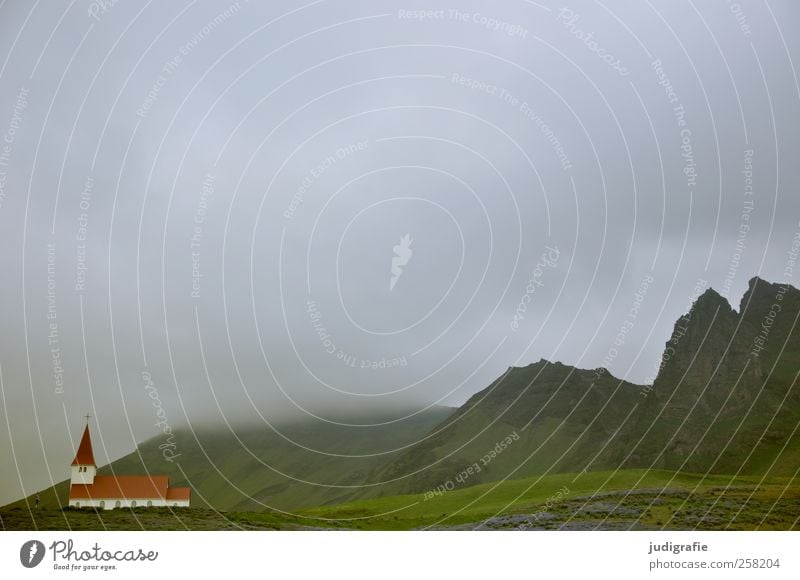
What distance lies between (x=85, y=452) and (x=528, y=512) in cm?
1230

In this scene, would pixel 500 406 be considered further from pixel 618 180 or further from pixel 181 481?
pixel 181 481

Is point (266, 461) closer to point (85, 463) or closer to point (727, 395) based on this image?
point (85, 463)

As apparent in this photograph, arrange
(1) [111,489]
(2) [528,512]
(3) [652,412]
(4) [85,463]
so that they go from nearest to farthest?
1. (1) [111,489]
2. (4) [85,463]
3. (2) [528,512]
4. (3) [652,412]

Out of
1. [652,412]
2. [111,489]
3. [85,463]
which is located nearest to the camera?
[111,489]

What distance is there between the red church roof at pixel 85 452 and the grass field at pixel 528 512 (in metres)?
1.58

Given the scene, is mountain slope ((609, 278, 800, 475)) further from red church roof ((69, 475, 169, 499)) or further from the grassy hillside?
red church roof ((69, 475, 169, 499))

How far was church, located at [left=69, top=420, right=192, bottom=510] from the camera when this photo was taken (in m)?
17.5

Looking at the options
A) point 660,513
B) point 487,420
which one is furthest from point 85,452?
point 660,513

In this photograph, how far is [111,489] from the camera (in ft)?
58.3

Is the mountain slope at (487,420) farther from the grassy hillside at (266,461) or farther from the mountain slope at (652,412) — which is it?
the grassy hillside at (266,461)

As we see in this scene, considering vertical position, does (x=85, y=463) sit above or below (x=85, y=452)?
below

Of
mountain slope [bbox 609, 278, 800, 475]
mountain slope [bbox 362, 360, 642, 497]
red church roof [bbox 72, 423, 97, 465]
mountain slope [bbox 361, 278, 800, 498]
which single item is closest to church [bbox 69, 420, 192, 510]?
red church roof [bbox 72, 423, 97, 465]

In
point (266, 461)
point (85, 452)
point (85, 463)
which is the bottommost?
point (266, 461)
